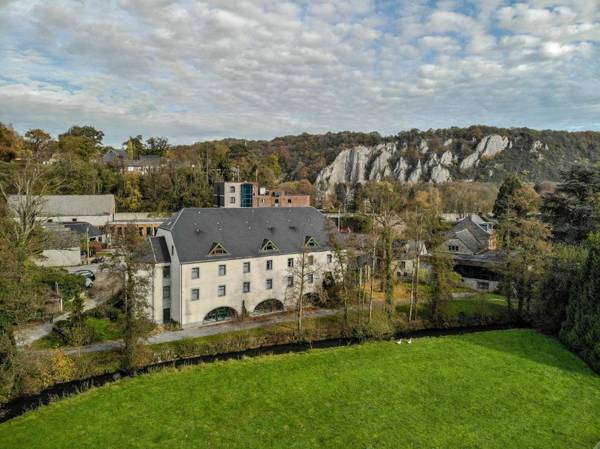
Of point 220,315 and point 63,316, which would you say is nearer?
point 63,316

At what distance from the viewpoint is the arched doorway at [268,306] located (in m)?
31.9

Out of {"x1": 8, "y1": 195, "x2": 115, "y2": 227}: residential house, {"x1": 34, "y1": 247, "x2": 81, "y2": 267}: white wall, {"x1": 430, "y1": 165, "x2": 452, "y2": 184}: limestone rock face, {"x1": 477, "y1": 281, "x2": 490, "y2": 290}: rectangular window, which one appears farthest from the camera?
{"x1": 430, "y1": 165, "x2": 452, "y2": 184}: limestone rock face

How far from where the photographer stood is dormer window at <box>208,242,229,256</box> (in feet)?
98.0

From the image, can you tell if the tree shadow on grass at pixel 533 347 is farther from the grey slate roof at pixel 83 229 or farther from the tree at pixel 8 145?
the tree at pixel 8 145

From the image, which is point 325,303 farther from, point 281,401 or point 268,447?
point 268,447

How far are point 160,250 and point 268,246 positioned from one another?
27.0 feet

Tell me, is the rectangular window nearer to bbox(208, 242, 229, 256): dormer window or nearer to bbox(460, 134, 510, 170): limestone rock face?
bbox(208, 242, 229, 256): dormer window

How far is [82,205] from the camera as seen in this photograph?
60.2 meters

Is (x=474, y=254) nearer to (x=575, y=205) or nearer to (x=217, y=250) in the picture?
(x=575, y=205)

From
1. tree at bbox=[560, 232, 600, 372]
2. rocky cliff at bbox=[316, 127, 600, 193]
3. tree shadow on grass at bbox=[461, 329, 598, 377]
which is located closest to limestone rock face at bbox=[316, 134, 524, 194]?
rocky cliff at bbox=[316, 127, 600, 193]

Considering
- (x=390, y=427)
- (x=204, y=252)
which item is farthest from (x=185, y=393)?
(x=204, y=252)

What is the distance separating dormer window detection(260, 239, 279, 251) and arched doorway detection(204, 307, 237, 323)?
17.6ft

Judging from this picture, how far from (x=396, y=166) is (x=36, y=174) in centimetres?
12124

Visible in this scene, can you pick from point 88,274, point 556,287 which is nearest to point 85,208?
point 88,274
